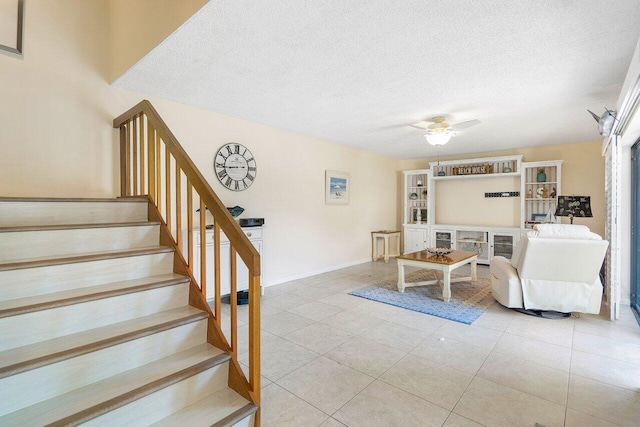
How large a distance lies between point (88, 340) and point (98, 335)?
6cm

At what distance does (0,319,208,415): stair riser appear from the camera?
1303 mm

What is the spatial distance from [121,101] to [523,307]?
198 inches

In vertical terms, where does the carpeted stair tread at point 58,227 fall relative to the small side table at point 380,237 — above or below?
above

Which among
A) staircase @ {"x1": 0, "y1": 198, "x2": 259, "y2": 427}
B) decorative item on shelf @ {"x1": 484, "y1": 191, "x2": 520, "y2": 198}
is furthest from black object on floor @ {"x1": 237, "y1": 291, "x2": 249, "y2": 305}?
decorative item on shelf @ {"x1": 484, "y1": 191, "x2": 520, "y2": 198}

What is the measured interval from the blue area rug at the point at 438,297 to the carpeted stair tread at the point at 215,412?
2516 mm

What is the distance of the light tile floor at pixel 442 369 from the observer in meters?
1.84

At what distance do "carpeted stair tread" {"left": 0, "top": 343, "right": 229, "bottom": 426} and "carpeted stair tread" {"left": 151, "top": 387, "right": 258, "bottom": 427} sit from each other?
6.6 inches

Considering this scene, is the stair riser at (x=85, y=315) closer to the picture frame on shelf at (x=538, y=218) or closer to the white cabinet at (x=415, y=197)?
the white cabinet at (x=415, y=197)

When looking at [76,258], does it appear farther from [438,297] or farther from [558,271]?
[558,271]

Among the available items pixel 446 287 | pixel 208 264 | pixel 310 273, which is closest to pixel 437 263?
pixel 446 287

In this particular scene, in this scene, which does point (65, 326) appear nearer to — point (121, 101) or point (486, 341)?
point (121, 101)

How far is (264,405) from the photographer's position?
192cm

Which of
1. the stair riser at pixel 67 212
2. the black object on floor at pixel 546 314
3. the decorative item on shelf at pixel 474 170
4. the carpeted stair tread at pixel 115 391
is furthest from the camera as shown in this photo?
the decorative item on shelf at pixel 474 170

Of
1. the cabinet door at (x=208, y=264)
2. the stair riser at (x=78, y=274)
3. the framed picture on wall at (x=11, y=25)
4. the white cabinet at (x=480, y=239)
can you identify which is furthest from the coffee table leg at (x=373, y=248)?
the framed picture on wall at (x=11, y=25)
